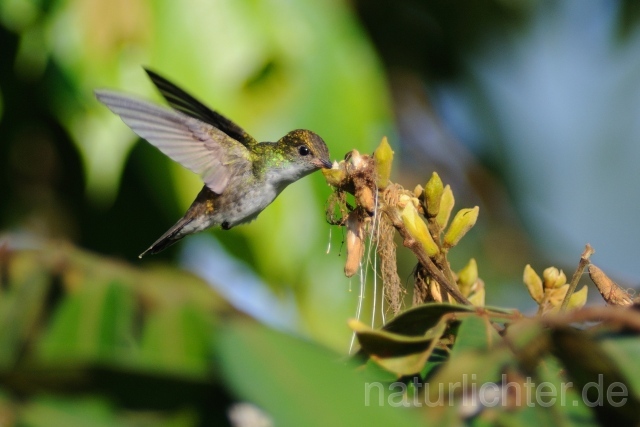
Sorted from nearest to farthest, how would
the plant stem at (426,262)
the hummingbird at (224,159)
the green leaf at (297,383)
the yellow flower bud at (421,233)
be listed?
the green leaf at (297,383) < the plant stem at (426,262) < the yellow flower bud at (421,233) < the hummingbird at (224,159)

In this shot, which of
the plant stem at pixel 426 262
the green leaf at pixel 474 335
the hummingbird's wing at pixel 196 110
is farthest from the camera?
the hummingbird's wing at pixel 196 110

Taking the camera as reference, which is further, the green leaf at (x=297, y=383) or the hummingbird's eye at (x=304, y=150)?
the hummingbird's eye at (x=304, y=150)

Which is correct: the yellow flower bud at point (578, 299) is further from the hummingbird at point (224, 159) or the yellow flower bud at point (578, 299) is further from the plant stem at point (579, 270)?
the hummingbird at point (224, 159)

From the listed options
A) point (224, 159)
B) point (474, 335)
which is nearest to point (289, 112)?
point (224, 159)

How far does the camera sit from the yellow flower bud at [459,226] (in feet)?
5.52

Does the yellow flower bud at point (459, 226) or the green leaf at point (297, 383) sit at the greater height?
the yellow flower bud at point (459, 226)

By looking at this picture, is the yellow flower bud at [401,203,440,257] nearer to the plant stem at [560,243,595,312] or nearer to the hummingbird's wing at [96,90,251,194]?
the plant stem at [560,243,595,312]

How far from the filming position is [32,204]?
4086mm

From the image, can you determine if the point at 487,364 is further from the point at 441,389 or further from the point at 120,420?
the point at 120,420

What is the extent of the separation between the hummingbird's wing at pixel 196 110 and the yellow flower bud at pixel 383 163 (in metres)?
0.86

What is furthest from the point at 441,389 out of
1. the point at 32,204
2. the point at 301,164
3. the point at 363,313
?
the point at 32,204

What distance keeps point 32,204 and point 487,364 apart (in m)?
3.38

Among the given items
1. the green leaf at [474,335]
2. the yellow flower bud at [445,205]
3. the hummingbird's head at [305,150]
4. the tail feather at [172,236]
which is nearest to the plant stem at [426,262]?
the yellow flower bud at [445,205]

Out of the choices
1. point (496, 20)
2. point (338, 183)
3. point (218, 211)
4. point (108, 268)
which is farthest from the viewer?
point (496, 20)
